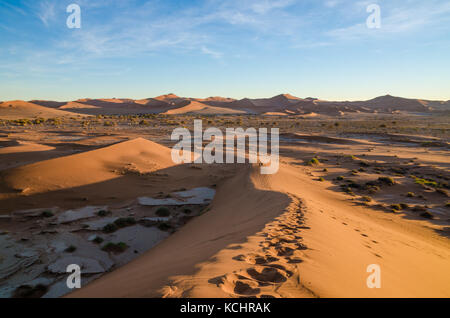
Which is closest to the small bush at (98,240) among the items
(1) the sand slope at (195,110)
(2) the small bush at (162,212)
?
(2) the small bush at (162,212)

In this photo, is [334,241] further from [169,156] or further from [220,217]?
[169,156]

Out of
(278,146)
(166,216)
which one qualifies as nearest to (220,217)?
(166,216)

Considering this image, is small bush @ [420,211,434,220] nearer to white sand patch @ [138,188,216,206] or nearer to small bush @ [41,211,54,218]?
white sand patch @ [138,188,216,206]

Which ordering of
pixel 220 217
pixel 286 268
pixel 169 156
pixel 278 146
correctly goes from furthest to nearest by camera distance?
1. pixel 278 146
2. pixel 169 156
3. pixel 220 217
4. pixel 286 268

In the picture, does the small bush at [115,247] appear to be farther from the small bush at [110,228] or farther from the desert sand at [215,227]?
the small bush at [110,228]

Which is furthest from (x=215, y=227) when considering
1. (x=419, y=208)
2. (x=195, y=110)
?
(x=195, y=110)

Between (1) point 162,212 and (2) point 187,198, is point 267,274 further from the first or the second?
(2) point 187,198
